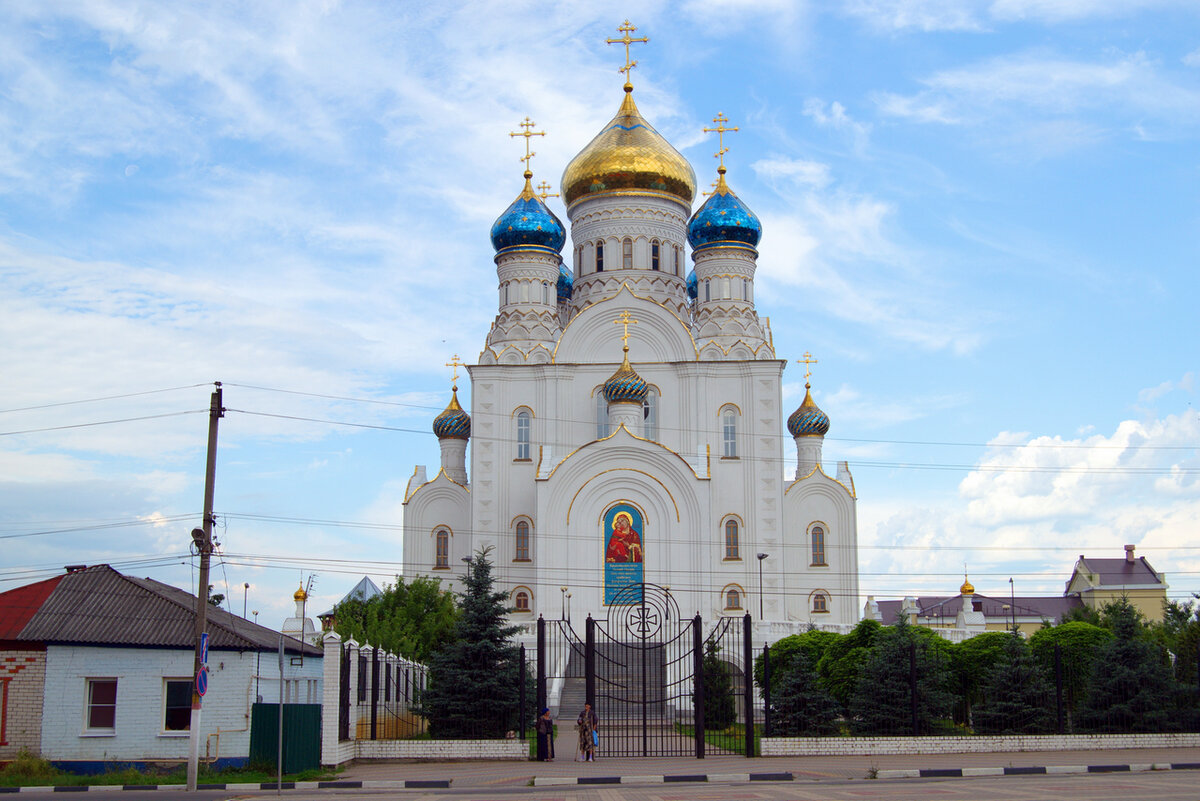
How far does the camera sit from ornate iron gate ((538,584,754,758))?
18.4 m

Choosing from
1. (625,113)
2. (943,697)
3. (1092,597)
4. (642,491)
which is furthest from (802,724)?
(1092,597)

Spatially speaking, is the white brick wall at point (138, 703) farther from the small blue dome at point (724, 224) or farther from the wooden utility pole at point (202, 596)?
the small blue dome at point (724, 224)

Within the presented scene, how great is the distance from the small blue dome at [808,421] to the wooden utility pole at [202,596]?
23.7 m

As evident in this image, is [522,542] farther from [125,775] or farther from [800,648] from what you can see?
[125,775]

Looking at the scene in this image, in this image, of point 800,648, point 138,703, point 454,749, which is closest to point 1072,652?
point 800,648

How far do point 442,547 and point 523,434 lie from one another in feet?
Answer: 14.4

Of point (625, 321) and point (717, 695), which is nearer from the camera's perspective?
point (717, 695)

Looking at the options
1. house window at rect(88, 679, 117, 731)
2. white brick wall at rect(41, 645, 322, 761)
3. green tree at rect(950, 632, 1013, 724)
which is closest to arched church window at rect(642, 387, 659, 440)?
green tree at rect(950, 632, 1013, 724)

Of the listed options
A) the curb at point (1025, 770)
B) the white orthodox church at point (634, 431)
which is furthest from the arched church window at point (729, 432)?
the curb at point (1025, 770)

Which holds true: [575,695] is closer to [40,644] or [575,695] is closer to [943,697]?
[943,697]

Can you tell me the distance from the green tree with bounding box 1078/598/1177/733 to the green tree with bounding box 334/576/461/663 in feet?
43.2

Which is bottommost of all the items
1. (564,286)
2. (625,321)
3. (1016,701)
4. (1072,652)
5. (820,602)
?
(1016,701)

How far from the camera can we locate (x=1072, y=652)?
21.9 m

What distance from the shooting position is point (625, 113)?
41.5m
